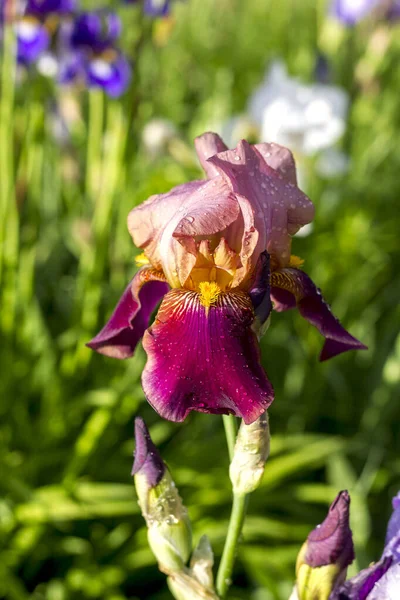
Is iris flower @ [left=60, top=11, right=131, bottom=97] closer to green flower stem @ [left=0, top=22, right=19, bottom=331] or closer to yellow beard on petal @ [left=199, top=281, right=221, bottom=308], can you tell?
green flower stem @ [left=0, top=22, right=19, bottom=331]

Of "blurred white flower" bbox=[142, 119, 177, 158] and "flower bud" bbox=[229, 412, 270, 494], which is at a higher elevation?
"blurred white flower" bbox=[142, 119, 177, 158]

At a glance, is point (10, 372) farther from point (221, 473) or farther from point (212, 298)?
point (212, 298)

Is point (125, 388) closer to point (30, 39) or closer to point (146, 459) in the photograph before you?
point (146, 459)

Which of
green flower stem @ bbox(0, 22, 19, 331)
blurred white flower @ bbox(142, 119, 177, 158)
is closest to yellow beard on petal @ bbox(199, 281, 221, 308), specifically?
green flower stem @ bbox(0, 22, 19, 331)

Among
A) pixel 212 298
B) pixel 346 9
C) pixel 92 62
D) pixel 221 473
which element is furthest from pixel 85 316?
pixel 346 9

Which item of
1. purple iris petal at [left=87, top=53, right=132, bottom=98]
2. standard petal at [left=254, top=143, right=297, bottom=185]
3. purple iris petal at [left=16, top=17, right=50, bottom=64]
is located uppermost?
purple iris petal at [left=16, top=17, right=50, bottom=64]
